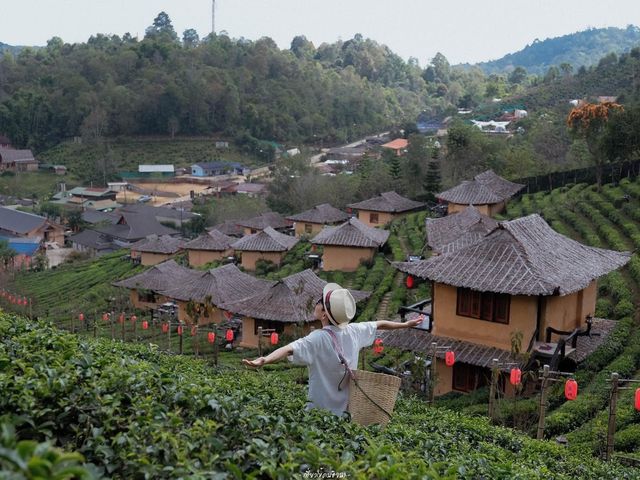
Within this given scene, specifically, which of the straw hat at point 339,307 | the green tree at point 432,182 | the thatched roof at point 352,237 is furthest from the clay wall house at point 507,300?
the green tree at point 432,182

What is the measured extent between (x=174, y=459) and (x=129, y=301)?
92.5ft

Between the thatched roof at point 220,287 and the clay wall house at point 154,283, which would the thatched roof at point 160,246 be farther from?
the thatched roof at point 220,287

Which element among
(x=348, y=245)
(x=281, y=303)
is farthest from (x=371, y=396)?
(x=348, y=245)

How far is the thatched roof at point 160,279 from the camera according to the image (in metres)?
30.2

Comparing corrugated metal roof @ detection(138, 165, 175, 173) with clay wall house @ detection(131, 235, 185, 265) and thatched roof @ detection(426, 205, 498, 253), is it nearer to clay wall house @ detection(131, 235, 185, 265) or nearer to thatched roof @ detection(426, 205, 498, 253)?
clay wall house @ detection(131, 235, 185, 265)

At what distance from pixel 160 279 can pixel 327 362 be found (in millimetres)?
26139

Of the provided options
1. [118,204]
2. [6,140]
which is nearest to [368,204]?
[118,204]

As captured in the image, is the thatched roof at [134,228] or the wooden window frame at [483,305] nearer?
the wooden window frame at [483,305]

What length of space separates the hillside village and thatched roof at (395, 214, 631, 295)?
0.06 m

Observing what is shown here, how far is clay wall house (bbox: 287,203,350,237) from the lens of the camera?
4200cm

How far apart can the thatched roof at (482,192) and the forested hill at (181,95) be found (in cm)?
5450

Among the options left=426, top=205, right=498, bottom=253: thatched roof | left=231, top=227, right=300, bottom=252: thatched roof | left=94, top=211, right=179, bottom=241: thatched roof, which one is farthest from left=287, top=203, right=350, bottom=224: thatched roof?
left=94, top=211, right=179, bottom=241: thatched roof

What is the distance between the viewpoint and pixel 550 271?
13938mm

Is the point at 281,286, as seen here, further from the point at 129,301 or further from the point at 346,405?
the point at 346,405
